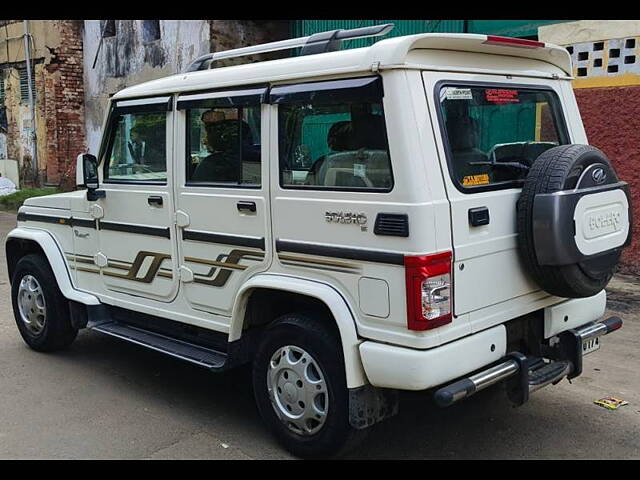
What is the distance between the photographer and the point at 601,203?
377 cm

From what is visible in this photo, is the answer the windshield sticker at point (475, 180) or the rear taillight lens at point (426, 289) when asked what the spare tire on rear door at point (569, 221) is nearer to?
the windshield sticker at point (475, 180)

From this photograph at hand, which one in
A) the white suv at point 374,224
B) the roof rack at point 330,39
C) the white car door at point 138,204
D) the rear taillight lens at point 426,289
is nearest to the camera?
the rear taillight lens at point 426,289

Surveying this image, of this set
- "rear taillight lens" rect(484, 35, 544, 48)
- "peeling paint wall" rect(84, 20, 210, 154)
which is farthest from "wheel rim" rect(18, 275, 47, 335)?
"peeling paint wall" rect(84, 20, 210, 154)

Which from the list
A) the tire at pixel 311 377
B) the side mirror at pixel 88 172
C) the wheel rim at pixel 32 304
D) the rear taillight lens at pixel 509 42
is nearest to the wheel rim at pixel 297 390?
the tire at pixel 311 377

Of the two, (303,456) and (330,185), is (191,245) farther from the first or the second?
(303,456)

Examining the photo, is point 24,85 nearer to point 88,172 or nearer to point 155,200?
point 88,172

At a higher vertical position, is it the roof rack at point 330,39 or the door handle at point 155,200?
the roof rack at point 330,39

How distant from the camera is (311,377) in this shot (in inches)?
149

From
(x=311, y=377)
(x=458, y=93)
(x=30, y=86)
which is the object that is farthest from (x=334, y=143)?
(x=30, y=86)

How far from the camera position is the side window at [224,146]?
413cm

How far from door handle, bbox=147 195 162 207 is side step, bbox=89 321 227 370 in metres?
0.93

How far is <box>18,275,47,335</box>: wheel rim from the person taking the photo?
576cm

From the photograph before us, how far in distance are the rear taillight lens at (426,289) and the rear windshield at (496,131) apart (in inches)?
18.7

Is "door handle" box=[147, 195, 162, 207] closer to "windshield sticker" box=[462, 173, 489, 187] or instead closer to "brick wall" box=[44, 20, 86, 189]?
"windshield sticker" box=[462, 173, 489, 187]
